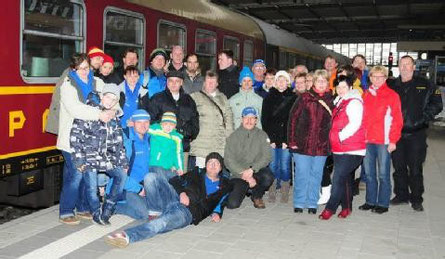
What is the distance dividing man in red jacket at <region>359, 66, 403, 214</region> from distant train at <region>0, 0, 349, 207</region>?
10.3 ft

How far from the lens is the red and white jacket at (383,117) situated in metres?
5.79

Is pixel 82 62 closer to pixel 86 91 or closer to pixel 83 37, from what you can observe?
pixel 86 91

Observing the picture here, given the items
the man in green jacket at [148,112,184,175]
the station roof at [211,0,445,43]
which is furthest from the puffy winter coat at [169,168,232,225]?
the station roof at [211,0,445,43]

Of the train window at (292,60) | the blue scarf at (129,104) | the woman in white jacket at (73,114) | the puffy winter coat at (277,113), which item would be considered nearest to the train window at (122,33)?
the blue scarf at (129,104)

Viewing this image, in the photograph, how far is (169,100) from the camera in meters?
5.93

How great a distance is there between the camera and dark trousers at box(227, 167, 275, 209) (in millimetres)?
6034

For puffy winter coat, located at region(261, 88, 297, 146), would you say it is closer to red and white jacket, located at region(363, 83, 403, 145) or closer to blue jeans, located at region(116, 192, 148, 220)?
red and white jacket, located at region(363, 83, 403, 145)

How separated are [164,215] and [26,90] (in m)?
1.89

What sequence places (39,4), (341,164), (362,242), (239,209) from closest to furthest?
(362,242) → (39,4) → (341,164) → (239,209)

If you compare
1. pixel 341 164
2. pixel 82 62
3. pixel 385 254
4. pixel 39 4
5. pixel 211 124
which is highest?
pixel 39 4

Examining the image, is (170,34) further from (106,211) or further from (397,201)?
(397,201)

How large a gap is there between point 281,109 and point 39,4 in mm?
3023

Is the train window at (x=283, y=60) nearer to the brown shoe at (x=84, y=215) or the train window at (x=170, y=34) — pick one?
the train window at (x=170, y=34)

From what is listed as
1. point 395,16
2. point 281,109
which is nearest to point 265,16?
point 395,16
